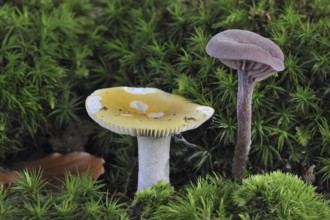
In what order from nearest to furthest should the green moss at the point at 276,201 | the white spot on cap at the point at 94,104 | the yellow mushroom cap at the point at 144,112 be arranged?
the green moss at the point at 276,201, the yellow mushroom cap at the point at 144,112, the white spot on cap at the point at 94,104

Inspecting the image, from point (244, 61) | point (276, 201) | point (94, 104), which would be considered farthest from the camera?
point (94, 104)

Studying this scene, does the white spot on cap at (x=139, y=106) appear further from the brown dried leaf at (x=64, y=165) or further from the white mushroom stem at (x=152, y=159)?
the brown dried leaf at (x=64, y=165)

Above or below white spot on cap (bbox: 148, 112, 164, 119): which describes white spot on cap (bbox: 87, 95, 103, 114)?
above

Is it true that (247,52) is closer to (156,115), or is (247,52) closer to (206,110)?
(206,110)

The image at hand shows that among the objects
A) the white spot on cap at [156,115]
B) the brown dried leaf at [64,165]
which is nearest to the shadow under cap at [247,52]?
the white spot on cap at [156,115]

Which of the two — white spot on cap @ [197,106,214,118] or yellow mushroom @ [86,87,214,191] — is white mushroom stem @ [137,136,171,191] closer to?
yellow mushroom @ [86,87,214,191]

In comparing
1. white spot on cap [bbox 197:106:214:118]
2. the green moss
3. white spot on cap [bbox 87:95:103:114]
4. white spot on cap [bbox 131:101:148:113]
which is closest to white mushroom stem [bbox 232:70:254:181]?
white spot on cap [bbox 197:106:214:118]

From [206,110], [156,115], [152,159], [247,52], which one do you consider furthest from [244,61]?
[152,159]
